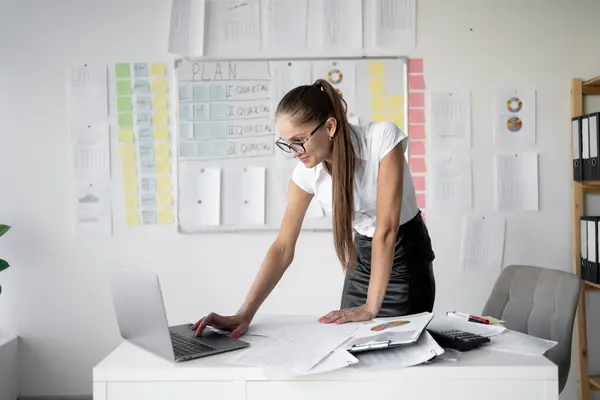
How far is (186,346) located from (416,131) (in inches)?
74.4

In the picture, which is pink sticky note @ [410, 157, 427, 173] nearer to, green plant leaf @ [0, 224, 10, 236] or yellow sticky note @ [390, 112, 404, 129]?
yellow sticky note @ [390, 112, 404, 129]

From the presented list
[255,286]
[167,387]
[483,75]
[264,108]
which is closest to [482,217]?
[483,75]

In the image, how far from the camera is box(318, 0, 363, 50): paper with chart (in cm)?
306

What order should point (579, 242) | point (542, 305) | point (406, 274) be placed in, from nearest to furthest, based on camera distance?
point (406, 274), point (542, 305), point (579, 242)

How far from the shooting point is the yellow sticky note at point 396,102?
10.1ft

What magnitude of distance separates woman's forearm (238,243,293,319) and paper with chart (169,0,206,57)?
1426 mm

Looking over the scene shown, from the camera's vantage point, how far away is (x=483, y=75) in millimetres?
3082

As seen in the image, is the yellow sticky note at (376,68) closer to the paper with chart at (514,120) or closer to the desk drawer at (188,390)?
the paper with chart at (514,120)

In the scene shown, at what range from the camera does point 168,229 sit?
3100 millimetres

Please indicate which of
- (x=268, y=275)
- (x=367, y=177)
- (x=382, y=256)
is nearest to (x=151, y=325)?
(x=268, y=275)

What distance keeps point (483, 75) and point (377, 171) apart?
1444 millimetres

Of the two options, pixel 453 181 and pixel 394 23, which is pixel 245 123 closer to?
pixel 394 23

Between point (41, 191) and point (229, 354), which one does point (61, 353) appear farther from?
point (229, 354)

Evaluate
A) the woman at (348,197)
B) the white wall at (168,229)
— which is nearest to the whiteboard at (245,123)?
the white wall at (168,229)
